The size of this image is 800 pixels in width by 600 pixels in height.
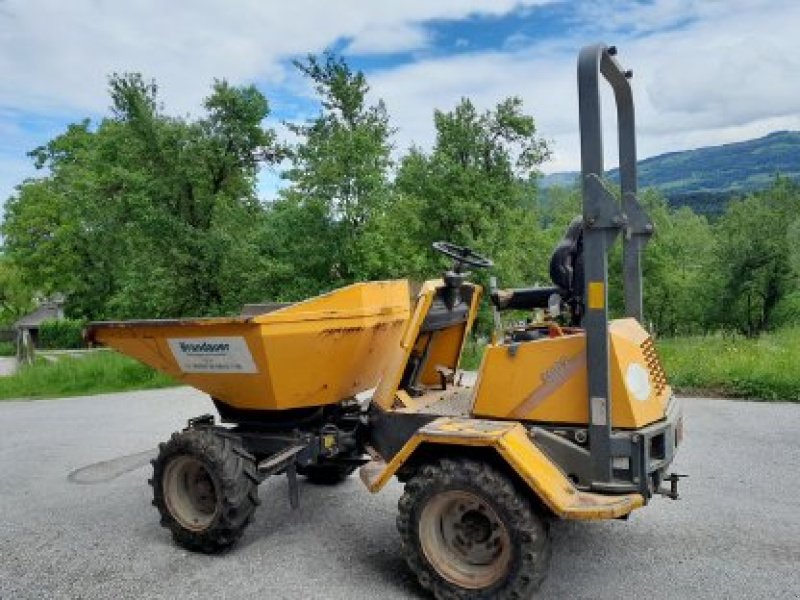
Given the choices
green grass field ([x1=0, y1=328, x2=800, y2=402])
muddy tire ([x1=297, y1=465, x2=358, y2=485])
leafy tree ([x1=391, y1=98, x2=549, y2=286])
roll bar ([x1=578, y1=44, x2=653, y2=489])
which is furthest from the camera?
leafy tree ([x1=391, y1=98, x2=549, y2=286])

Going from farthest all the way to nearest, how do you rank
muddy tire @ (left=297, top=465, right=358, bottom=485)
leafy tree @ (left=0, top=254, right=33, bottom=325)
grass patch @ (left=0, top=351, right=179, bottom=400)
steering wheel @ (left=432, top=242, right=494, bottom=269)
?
leafy tree @ (left=0, top=254, right=33, bottom=325)
grass patch @ (left=0, top=351, right=179, bottom=400)
muddy tire @ (left=297, top=465, right=358, bottom=485)
steering wheel @ (left=432, top=242, right=494, bottom=269)

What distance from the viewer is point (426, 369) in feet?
17.0

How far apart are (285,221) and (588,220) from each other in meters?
16.5

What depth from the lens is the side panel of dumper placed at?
4508mm

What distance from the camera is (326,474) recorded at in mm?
6223

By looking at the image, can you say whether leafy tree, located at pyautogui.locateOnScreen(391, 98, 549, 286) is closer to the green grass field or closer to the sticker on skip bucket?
the green grass field

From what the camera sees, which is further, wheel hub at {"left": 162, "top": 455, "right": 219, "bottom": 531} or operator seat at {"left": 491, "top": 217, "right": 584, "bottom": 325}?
wheel hub at {"left": 162, "top": 455, "right": 219, "bottom": 531}

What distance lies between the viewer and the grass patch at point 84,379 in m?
14.4

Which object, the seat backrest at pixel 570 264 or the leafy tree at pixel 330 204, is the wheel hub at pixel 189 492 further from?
the leafy tree at pixel 330 204

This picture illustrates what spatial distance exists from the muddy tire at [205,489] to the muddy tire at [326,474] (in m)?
1.29

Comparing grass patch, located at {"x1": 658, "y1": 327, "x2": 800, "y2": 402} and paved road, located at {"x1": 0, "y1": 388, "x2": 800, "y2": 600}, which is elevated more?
paved road, located at {"x1": 0, "y1": 388, "x2": 800, "y2": 600}

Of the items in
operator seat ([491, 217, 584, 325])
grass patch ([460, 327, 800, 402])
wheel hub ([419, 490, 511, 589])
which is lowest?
grass patch ([460, 327, 800, 402])

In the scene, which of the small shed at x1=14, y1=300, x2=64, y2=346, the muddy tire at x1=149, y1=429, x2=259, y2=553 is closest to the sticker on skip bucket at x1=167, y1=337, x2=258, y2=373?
the muddy tire at x1=149, y1=429, x2=259, y2=553

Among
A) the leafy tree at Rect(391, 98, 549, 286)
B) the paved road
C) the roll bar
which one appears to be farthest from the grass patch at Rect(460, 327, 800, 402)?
the leafy tree at Rect(391, 98, 549, 286)
